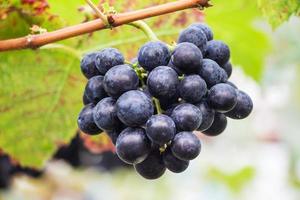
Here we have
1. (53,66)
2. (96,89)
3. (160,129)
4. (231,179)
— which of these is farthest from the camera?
(231,179)

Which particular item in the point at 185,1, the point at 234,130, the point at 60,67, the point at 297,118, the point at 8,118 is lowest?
the point at 234,130

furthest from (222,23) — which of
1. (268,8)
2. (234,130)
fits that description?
(234,130)

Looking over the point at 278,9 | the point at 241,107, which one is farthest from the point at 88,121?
the point at 278,9

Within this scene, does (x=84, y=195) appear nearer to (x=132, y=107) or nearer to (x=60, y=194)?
(x=60, y=194)

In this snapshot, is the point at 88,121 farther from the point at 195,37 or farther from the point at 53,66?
the point at 53,66

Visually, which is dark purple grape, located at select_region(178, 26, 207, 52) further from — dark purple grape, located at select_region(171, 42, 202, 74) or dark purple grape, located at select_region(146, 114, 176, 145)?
dark purple grape, located at select_region(146, 114, 176, 145)
